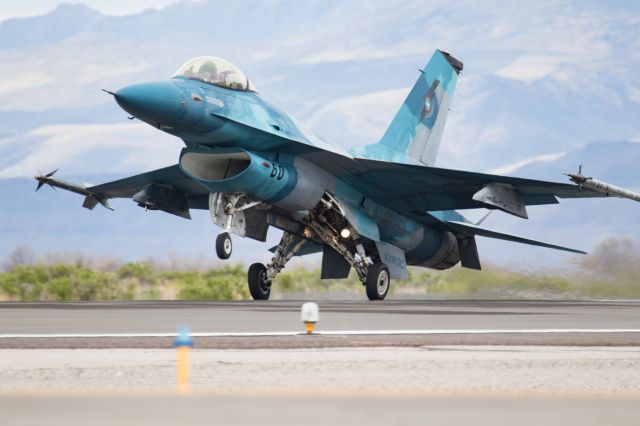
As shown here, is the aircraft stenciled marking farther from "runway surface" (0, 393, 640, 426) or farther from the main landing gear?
"runway surface" (0, 393, 640, 426)

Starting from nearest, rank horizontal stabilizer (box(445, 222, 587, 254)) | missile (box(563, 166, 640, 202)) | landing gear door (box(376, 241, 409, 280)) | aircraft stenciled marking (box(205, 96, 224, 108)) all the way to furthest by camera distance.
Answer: missile (box(563, 166, 640, 202))
aircraft stenciled marking (box(205, 96, 224, 108))
landing gear door (box(376, 241, 409, 280))
horizontal stabilizer (box(445, 222, 587, 254))

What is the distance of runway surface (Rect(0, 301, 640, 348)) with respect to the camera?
10.6 meters

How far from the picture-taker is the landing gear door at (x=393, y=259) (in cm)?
2377

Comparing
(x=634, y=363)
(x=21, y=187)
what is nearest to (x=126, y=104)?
(x=634, y=363)

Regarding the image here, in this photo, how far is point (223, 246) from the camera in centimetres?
1925

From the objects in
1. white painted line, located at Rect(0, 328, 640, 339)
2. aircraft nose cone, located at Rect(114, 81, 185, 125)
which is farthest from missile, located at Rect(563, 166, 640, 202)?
white painted line, located at Rect(0, 328, 640, 339)

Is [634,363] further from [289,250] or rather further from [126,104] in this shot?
[289,250]

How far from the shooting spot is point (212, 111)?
65.0 ft

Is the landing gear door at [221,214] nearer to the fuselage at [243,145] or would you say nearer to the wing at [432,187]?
the fuselage at [243,145]

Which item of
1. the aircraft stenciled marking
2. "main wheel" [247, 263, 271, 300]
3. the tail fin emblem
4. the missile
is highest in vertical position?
the tail fin emblem

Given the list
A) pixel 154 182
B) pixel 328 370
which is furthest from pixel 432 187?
pixel 328 370

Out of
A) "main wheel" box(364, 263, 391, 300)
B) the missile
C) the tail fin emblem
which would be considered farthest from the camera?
the tail fin emblem

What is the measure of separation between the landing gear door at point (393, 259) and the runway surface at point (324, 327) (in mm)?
6548

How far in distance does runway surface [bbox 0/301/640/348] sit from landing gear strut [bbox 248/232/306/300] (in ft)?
19.7
